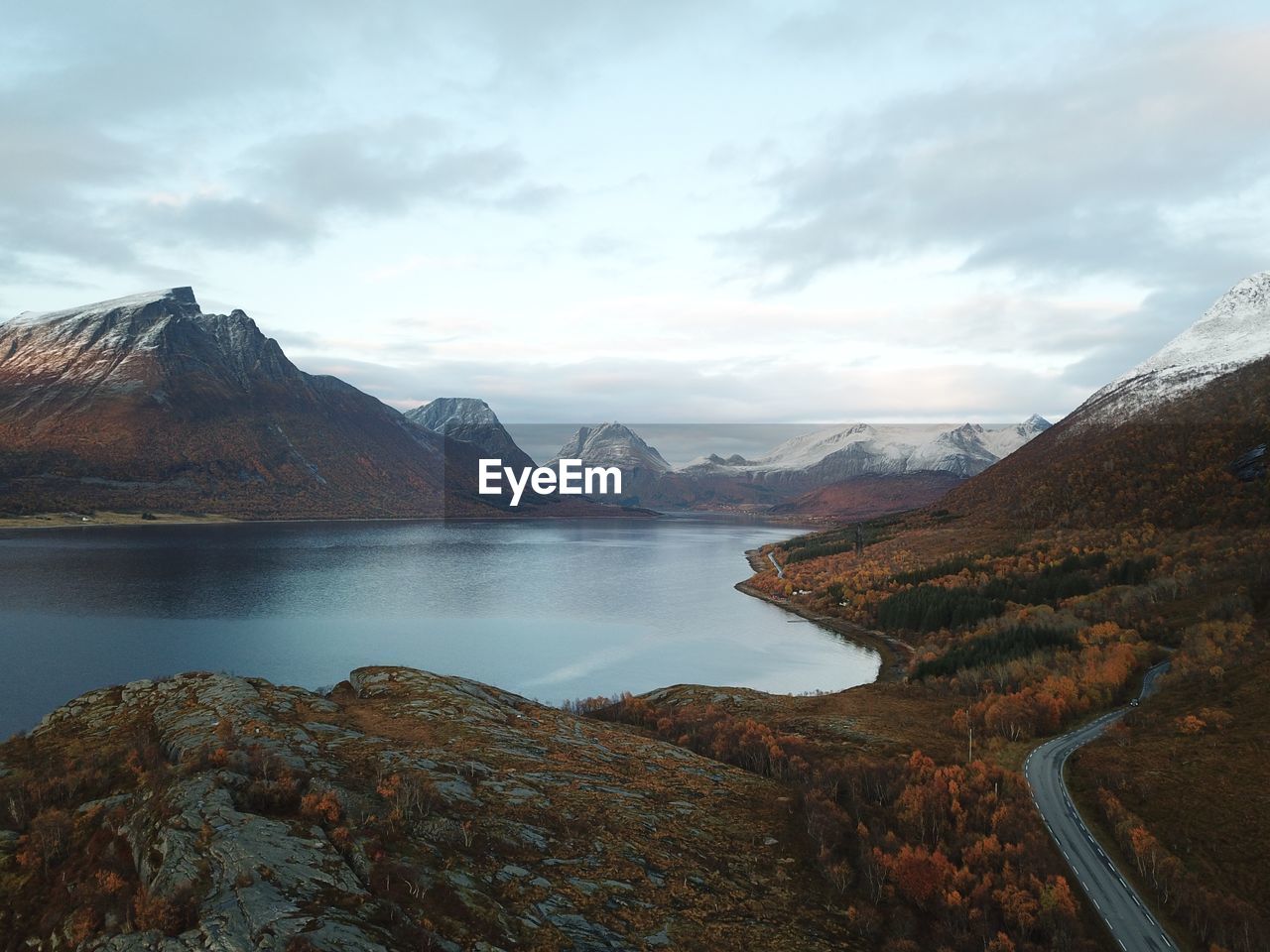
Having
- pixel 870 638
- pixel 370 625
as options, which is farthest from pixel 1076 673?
pixel 370 625

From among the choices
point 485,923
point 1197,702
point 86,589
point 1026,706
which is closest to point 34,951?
point 485,923

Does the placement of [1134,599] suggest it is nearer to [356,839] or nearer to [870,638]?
[870,638]

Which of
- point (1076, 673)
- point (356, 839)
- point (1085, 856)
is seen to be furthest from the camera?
point (1076, 673)

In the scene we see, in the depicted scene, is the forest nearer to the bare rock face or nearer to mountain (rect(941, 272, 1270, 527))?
mountain (rect(941, 272, 1270, 527))

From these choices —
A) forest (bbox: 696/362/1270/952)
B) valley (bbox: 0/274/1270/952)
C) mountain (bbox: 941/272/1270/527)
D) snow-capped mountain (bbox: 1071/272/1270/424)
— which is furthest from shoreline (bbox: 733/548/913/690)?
snow-capped mountain (bbox: 1071/272/1270/424)

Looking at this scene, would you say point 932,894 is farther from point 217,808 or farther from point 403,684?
point 403,684

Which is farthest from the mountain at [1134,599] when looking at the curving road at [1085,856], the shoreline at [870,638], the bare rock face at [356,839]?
the bare rock face at [356,839]
